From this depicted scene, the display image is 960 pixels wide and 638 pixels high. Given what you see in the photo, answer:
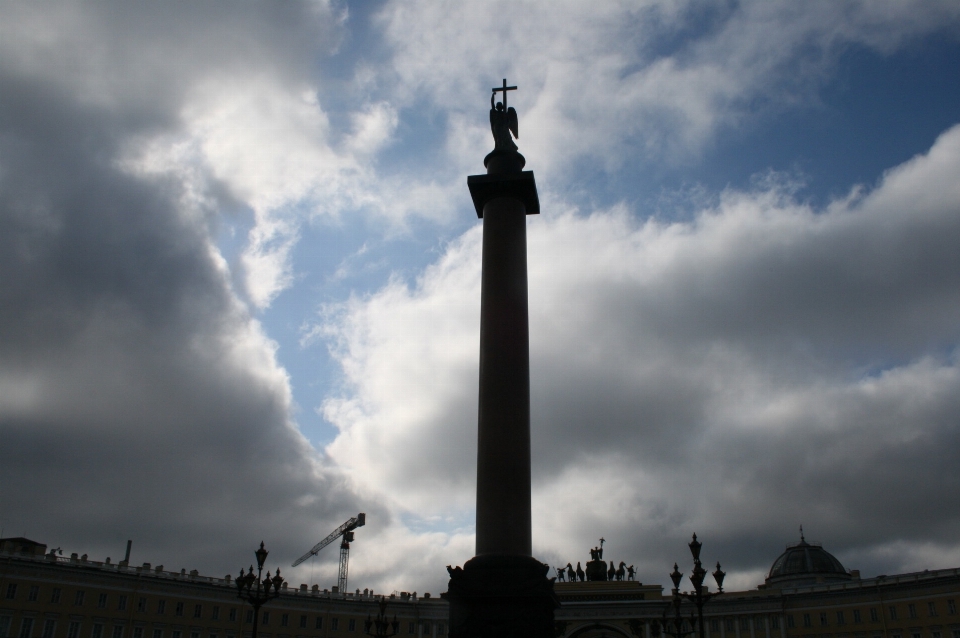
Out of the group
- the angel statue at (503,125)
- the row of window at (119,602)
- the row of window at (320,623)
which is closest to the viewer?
the angel statue at (503,125)

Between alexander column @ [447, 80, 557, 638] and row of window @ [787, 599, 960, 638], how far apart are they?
65860mm

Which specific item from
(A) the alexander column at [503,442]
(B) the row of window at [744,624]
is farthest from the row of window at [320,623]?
(A) the alexander column at [503,442]

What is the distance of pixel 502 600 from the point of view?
2236 cm

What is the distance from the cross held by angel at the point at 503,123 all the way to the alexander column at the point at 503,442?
1024 mm

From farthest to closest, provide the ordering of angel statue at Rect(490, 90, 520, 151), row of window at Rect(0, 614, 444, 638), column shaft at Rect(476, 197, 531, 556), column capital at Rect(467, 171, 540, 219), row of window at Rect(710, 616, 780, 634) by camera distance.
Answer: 1. row of window at Rect(710, 616, 780, 634)
2. row of window at Rect(0, 614, 444, 638)
3. angel statue at Rect(490, 90, 520, 151)
4. column capital at Rect(467, 171, 540, 219)
5. column shaft at Rect(476, 197, 531, 556)

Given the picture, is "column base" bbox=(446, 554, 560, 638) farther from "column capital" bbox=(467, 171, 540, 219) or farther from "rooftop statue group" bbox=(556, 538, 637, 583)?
"rooftop statue group" bbox=(556, 538, 637, 583)

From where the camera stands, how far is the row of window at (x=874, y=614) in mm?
73250

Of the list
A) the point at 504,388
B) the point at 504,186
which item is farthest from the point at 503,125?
the point at 504,388

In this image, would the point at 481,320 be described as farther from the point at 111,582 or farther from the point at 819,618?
the point at 819,618

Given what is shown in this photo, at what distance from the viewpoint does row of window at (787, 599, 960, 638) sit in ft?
240

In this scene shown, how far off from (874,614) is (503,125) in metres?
69.6

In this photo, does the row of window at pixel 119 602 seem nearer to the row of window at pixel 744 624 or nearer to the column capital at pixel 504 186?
the row of window at pixel 744 624

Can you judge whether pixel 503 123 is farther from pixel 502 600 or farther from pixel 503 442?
pixel 502 600

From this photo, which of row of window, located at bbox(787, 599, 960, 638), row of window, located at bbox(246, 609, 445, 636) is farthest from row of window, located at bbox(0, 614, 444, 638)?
row of window, located at bbox(787, 599, 960, 638)
